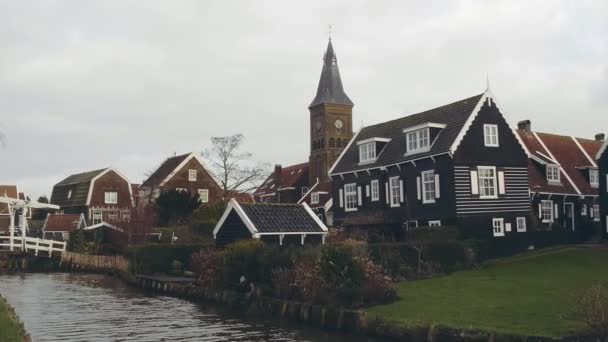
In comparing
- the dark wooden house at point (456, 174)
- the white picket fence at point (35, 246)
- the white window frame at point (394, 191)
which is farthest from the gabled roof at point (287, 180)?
the white window frame at point (394, 191)

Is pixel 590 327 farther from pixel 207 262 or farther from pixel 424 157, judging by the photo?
pixel 424 157

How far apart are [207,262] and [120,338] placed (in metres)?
11.4

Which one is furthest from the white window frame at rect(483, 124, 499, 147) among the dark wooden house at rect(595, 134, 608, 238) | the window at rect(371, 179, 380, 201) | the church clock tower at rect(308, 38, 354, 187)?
the church clock tower at rect(308, 38, 354, 187)

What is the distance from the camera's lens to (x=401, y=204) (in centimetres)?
4725

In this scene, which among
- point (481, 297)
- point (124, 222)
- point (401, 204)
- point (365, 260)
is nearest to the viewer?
point (481, 297)

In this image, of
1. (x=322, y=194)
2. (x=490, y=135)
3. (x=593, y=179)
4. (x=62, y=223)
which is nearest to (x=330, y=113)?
(x=322, y=194)

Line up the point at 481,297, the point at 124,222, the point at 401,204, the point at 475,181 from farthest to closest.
Answer: the point at 124,222
the point at 401,204
the point at 475,181
the point at 481,297

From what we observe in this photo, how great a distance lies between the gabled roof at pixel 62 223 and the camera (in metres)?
76.4

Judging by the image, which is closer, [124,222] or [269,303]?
[269,303]

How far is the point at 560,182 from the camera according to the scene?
51875 mm

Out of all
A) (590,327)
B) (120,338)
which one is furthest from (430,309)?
(120,338)

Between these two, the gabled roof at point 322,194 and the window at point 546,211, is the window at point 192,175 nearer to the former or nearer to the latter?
the gabled roof at point 322,194

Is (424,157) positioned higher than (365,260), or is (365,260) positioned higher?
(424,157)

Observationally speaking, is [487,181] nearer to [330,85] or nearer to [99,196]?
[99,196]
